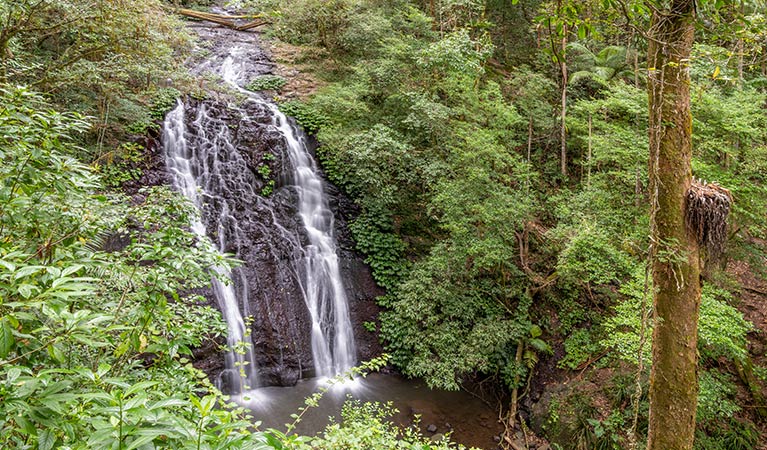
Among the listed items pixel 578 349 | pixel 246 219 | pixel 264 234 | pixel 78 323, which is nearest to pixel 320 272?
pixel 264 234

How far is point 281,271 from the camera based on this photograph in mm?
8555

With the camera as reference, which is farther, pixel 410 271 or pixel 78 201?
pixel 410 271

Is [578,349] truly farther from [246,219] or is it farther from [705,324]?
[246,219]

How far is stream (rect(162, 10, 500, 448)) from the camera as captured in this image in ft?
23.5

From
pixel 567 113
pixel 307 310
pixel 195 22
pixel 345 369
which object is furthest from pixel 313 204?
pixel 195 22

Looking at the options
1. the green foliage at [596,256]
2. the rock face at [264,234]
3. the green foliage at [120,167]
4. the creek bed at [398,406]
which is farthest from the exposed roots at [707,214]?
the green foliage at [120,167]

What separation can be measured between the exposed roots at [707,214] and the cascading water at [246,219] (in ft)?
21.4

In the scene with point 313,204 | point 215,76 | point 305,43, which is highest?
point 305,43

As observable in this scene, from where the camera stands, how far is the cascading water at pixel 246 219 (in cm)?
794

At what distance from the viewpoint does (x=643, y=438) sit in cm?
583

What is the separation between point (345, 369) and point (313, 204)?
3.97 metres

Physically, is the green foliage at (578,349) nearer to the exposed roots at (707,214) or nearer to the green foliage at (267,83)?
the exposed roots at (707,214)

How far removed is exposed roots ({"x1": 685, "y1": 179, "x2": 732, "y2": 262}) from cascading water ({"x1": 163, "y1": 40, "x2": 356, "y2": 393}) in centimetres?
651

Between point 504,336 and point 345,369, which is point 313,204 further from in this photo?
point 504,336
